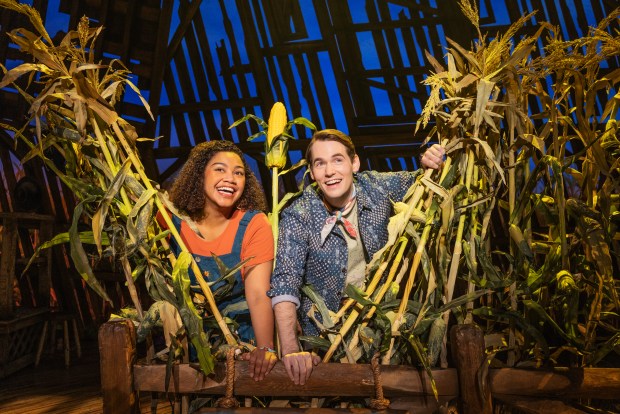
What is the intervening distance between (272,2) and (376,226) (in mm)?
3151

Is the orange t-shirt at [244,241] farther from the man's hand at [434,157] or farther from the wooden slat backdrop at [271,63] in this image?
the wooden slat backdrop at [271,63]

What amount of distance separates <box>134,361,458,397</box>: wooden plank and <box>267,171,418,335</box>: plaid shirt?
13.1 inches

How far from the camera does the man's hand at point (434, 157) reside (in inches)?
49.1

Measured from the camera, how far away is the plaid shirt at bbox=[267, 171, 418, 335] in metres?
1.45

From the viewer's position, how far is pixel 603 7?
3.70m

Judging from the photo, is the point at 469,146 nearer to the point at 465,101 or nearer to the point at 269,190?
the point at 465,101

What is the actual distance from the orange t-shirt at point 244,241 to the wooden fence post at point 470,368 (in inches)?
22.2

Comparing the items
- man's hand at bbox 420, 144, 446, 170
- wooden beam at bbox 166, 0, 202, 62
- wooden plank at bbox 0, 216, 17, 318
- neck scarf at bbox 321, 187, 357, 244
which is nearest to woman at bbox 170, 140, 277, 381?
neck scarf at bbox 321, 187, 357, 244

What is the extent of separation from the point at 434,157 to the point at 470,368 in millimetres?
469

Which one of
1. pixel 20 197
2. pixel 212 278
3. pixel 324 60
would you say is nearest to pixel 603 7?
pixel 324 60

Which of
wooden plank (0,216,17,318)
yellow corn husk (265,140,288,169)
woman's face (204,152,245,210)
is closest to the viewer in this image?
yellow corn husk (265,140,288,169)

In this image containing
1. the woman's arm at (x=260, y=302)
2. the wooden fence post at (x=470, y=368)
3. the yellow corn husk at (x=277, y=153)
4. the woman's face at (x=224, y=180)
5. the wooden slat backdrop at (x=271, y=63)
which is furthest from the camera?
the wooden slat backdrop at (x=271, y=63)

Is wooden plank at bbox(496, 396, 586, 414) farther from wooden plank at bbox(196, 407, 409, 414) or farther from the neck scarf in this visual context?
the neck scarf

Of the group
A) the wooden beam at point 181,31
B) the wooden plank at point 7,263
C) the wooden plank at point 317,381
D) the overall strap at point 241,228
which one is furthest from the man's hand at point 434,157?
the wooden beam at point 181,31
